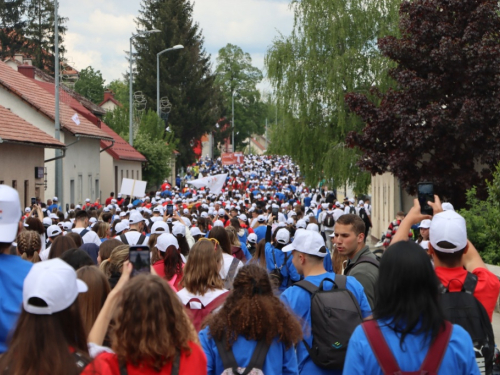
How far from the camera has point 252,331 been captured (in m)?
4.66

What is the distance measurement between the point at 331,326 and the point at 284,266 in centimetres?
530

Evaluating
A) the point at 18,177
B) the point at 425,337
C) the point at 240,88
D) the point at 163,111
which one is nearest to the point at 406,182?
the point at 18,177

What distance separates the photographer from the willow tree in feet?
117

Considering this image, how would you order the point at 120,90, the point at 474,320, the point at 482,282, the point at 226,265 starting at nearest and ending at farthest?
Result: the point at 474,320 → the point at 482,282 → the point at 226,265 → the point at 120,90

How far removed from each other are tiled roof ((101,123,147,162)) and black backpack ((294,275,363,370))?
1845 inches

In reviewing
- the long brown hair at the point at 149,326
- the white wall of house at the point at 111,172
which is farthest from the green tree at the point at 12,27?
the long brown hair at the point at 149,326

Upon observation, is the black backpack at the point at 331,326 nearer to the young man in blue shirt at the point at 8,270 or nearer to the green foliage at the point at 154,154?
the young man in blue shirt at the point at 8,270

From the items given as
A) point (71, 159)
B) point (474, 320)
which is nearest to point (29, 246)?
point (474, 320)

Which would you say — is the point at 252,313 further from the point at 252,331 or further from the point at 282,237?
the point at 282,237

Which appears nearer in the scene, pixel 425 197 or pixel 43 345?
pixel 43 345

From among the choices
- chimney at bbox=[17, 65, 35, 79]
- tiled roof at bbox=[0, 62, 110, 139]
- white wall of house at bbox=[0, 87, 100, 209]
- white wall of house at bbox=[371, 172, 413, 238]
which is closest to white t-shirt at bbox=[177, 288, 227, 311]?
white wall of house at bbox=[371, 172, 413, 238]

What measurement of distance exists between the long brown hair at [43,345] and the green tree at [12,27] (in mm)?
72643

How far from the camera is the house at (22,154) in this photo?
99.4 ft

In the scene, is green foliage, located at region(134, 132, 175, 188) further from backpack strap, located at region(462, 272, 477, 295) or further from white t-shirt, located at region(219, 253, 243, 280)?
backpack strap, located at region(462, 272, 477, 295)
